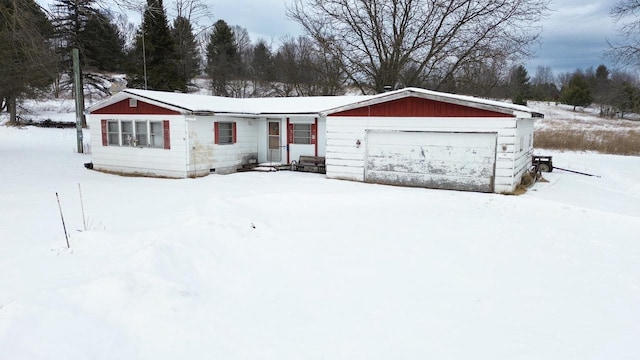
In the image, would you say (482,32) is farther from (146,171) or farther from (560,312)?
(560,312)

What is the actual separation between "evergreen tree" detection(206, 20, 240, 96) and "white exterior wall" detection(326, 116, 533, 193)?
32.6 m

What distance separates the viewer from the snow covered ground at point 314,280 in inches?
146

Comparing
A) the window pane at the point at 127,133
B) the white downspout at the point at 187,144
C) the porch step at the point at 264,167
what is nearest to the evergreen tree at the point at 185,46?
the window pane at the point at 127,133

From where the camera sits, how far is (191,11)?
36.6m

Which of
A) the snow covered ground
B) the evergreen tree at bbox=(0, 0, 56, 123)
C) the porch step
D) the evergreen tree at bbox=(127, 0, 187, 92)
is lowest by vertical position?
the snow covered ground

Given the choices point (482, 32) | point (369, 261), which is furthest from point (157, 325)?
point (482, 32)

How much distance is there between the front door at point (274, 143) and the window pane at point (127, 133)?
523 cm

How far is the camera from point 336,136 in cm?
1419

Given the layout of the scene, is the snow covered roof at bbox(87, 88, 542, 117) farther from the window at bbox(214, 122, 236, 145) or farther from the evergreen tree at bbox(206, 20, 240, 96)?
the evergreen tree at bbox(206, 20, 240, 96)

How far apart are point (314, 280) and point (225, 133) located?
11.6 metres

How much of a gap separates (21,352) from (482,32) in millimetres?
25751

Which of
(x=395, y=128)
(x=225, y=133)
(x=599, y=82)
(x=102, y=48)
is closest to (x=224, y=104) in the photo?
(x=225, y=133)

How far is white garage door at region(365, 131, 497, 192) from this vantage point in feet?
39.7

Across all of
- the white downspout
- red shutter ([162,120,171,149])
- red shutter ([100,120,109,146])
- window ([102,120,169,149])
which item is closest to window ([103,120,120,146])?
window ([102,120,169,149])
